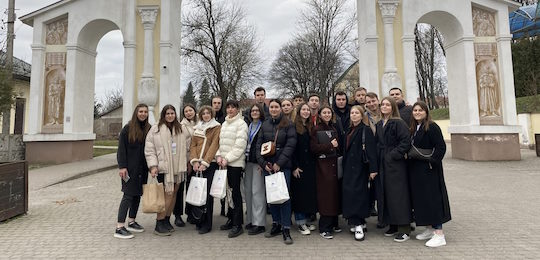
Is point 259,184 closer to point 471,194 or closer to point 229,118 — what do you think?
point 229,118

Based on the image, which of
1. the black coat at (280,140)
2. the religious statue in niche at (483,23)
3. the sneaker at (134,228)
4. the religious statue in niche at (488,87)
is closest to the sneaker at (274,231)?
the black coat at (280,140)

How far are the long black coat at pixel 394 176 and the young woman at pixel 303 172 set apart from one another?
37.2 inches

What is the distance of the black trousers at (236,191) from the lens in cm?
467

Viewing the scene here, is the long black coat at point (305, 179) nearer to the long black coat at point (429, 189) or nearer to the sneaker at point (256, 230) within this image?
the sneaker at point (256, 230)

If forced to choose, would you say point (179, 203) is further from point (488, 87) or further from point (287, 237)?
point (488, 87)

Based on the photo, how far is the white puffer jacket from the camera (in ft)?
14.9

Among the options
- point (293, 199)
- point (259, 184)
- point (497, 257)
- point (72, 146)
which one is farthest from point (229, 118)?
point (72, 146)

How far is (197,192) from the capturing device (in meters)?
4.52

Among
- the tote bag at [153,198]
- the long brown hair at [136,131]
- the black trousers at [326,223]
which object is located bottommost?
the black trousers at [326,223]

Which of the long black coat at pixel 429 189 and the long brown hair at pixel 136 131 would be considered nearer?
the long black coat at pixel 429 189

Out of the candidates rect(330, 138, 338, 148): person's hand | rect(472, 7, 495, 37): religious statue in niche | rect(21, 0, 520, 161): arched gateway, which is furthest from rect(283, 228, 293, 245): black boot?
rect(472, 7, 495, 37): religious statue in niche

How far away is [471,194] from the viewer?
23.1 ft

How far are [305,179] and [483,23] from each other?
497 inches

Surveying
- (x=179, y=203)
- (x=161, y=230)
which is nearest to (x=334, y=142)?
(x=179, y=203)
